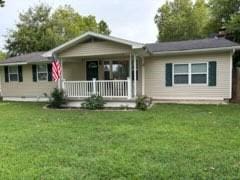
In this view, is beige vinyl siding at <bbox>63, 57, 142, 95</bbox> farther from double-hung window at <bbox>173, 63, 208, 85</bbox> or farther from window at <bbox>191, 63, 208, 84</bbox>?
window at <bbox>191, 63, 208, 84</bbox>

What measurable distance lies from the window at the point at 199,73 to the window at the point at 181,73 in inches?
11.4

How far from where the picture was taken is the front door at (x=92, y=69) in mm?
15775

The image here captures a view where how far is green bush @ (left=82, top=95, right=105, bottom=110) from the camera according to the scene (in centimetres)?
1247

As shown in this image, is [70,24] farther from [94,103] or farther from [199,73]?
[199,73]

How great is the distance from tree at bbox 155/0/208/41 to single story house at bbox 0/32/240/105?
18755mm

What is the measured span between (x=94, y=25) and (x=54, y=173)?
127ft

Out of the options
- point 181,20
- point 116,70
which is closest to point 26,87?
point 116,70

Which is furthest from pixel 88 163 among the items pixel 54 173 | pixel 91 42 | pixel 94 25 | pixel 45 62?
pixel 94 25

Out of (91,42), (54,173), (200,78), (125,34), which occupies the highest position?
(125,34)

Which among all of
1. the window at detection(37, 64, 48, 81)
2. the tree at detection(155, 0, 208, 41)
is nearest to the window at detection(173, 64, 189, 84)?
the window at detection(37, 64, 48, 81)

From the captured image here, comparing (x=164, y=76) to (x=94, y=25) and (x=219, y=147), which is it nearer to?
(x=219, y=147)

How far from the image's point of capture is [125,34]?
3859cm

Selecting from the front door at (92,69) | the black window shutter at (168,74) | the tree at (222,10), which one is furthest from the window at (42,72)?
the tree at (222,10)

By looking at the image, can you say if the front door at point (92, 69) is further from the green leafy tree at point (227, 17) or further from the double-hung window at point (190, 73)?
the green leafy tree at point (227, 17)
